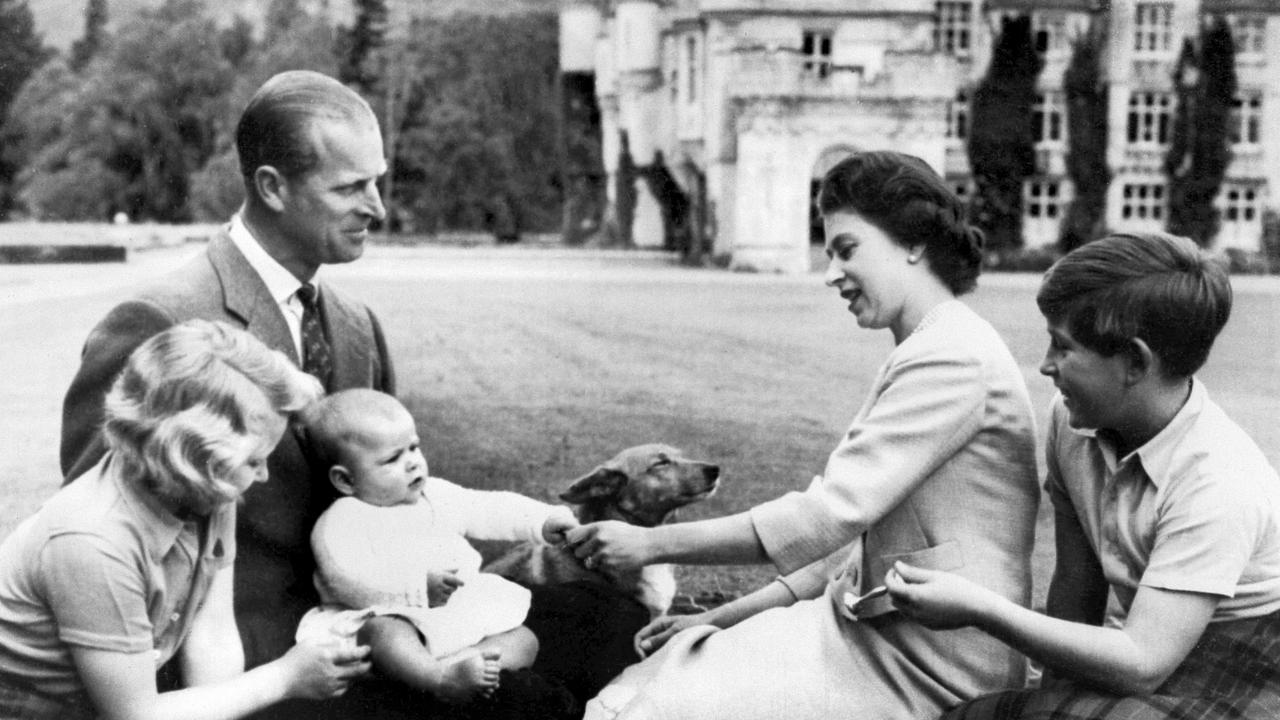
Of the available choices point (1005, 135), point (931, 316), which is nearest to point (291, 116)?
point (931, 316)

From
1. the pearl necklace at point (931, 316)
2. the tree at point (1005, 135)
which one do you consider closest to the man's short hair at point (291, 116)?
the pearl necklace at point (931, 316)

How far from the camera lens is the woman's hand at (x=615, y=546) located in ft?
10.0

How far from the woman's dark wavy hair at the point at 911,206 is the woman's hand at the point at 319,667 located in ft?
4.73

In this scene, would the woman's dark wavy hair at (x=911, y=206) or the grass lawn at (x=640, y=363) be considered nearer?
the woman's dark wavy hair at (x=911, y=206)

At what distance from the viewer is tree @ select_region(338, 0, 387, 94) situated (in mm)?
5574

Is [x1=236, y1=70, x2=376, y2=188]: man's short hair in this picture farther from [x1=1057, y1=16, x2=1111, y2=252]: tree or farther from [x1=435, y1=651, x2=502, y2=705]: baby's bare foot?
[x1=1057, y1=16, x2=1111, y2=252]: tree

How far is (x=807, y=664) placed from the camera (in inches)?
119

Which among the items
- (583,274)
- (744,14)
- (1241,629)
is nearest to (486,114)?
(583,274)

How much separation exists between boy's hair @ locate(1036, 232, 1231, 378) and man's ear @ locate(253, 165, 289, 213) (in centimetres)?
180

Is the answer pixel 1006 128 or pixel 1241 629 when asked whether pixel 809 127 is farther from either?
pixel 1241 629

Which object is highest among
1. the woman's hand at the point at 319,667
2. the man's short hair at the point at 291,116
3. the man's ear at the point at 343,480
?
the man's short hair at the point at 291,116

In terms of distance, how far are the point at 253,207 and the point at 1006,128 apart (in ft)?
12.6

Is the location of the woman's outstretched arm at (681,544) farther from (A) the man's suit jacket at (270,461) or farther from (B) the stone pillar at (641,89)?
(B) the stone pillar at (641,89)

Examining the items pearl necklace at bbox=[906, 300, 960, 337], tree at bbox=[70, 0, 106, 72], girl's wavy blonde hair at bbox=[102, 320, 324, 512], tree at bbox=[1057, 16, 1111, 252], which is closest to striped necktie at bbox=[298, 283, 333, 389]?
girl's wavy blonde hair at bbox=[102, 320, 324, 512]
